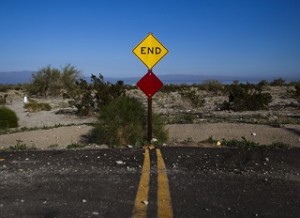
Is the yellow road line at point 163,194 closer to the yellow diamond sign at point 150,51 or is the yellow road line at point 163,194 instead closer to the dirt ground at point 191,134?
the yellow diamond sign at point 150,51

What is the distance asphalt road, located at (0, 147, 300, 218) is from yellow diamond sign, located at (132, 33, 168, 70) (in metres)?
2.46

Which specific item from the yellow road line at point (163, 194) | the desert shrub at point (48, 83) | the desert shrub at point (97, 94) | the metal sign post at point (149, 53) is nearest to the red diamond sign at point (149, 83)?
the metal sign post at point (149, 53)

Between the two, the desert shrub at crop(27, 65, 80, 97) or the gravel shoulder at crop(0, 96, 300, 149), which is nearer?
the gravel shoulder at crop(0, 96, 300, 149)

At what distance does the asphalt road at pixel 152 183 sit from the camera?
6004 millimetres

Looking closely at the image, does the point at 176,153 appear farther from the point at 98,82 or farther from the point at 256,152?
the point at 98,82

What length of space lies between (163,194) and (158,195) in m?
0.09

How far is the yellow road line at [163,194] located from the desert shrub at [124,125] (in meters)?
3.51

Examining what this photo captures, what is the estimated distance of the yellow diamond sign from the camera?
1213 centimetres

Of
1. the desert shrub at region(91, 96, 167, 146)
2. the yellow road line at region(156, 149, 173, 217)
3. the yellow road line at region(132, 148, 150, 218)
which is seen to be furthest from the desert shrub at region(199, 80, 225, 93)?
the yellow road line at region(132, 148, 150, 218)

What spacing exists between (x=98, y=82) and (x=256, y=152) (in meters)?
15.1

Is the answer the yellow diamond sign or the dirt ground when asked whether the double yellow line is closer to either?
the yellow diamond sign

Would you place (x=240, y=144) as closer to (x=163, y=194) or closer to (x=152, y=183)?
(x=152, y=183)

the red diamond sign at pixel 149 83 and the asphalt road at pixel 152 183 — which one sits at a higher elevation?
the red diamond sign at pixel 149 83

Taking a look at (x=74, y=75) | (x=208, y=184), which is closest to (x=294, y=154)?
(x=208, y=184)
